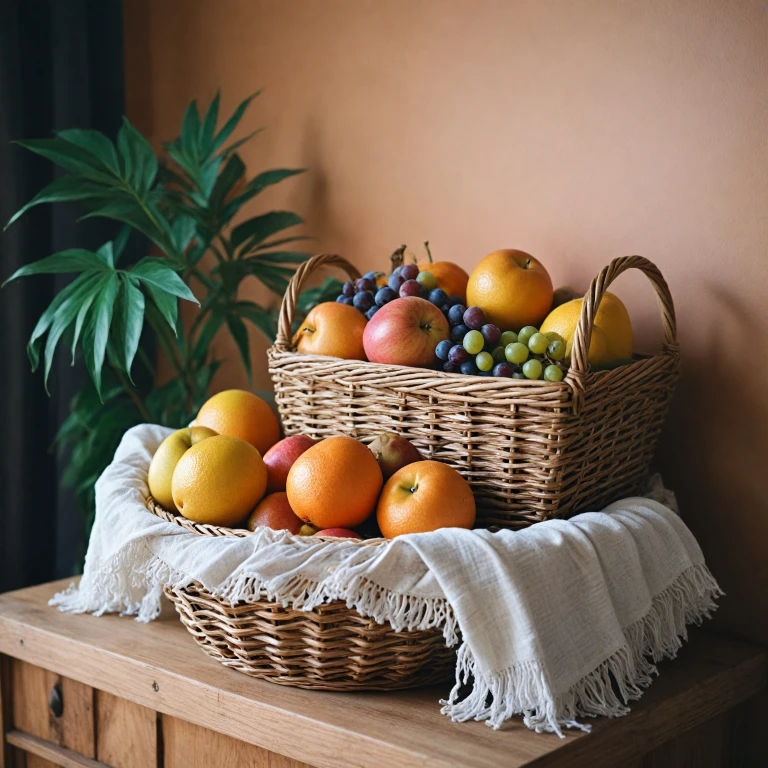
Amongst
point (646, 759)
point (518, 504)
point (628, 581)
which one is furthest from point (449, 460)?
point (646, 759)

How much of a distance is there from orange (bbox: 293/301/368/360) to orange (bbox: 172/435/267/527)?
0.62ft

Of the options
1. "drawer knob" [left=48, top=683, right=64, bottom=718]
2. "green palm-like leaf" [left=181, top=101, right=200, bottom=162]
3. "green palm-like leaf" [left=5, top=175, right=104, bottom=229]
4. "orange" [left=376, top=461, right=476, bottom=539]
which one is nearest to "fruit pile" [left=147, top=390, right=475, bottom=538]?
"orange" [left=376, top=461, right=476, bottom=539]

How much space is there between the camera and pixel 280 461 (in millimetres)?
1062

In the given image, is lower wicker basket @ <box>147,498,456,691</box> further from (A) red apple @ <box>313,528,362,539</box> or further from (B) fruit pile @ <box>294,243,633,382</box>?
(B) fruit pile @ <box>294,243,633,382</box>

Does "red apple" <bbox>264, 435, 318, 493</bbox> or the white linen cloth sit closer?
the white linen cloth

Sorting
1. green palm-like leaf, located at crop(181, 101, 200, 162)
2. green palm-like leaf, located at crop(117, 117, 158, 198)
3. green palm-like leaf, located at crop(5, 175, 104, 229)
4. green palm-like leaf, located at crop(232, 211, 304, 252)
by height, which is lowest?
green palm-like leaf, located at crop(232, 211, 304, 252)

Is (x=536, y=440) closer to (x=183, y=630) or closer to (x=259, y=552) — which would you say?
(x=259, y=552)

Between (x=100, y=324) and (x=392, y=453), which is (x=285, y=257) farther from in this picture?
(x=392, y=453)

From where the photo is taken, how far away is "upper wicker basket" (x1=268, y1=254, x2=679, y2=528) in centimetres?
96

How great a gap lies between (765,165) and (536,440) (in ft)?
1.61

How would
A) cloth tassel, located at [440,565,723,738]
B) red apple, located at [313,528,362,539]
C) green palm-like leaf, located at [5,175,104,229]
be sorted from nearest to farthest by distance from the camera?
cloth tassel, located at [440,565,723,738] < red apple, located at [313,528,362,539] < green palm-like leaf, located at [5,175,104,229]

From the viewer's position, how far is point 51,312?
4.36ft

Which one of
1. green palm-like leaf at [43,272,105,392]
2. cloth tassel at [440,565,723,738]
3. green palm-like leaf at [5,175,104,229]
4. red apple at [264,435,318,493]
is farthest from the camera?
green palm-like leaf at [5,175,104,229]

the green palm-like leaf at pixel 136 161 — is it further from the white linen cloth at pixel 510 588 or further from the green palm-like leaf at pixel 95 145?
the white linen cloth at pixel 510 588
